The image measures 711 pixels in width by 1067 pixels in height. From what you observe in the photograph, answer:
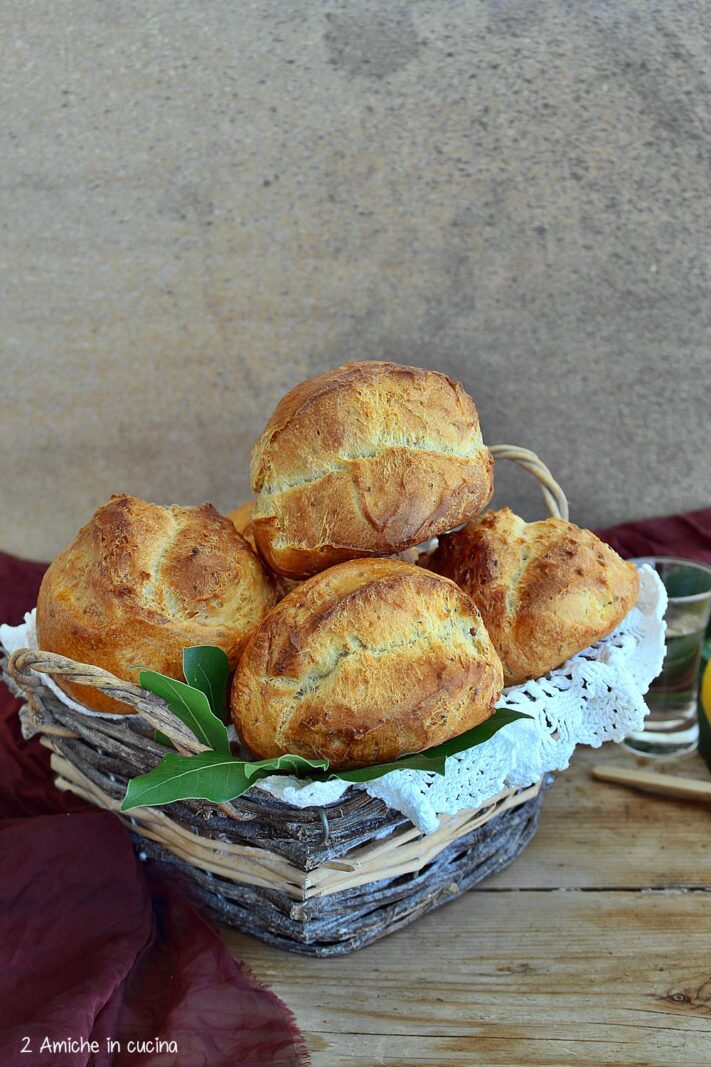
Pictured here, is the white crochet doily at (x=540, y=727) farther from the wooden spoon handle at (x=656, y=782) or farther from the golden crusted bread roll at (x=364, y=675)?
the wooden spoon handle at (x=656, y=782)

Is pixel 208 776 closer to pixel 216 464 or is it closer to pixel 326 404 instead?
pixel 326 404

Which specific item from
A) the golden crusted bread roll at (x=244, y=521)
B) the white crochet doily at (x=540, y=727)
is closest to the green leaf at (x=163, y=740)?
the white crochet doily at (x=540, y=727)

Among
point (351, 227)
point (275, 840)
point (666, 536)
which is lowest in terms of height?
point (666, 536)

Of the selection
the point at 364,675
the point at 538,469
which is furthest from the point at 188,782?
the point at 538,469

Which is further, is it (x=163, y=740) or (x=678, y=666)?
(x=678, y=666)

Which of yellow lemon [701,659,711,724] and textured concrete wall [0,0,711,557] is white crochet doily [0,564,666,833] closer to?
yellow lemon [701,659,711,724]

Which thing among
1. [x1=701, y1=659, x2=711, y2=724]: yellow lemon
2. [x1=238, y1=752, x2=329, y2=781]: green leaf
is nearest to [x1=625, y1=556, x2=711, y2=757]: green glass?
[x1=701, y1=659, x2=711, y2=724]: yellow lemon

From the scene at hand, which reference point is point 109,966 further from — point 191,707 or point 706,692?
point 706,692
